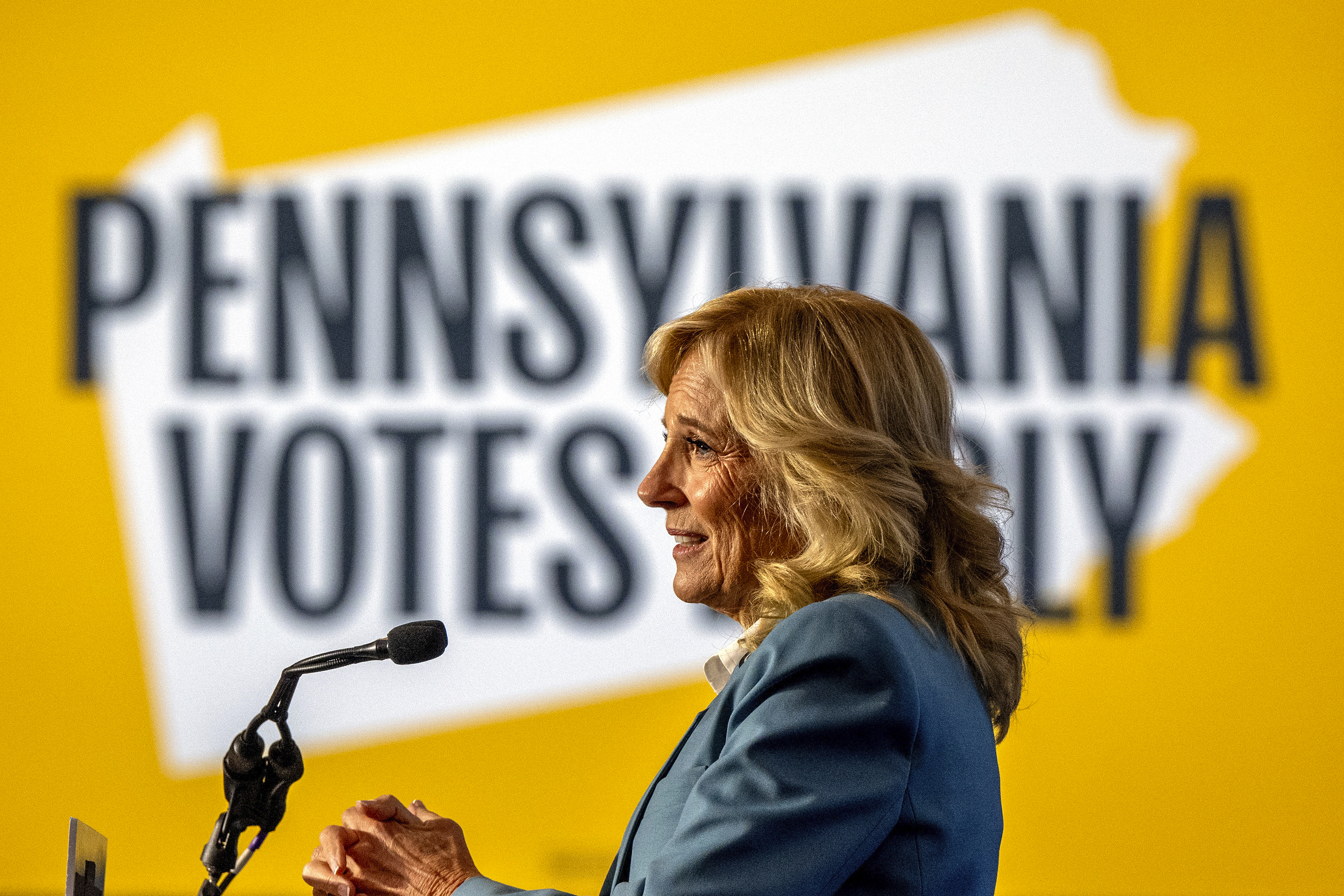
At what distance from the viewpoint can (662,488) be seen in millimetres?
1457

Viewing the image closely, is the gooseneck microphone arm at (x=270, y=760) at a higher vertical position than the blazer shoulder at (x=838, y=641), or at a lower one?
lower

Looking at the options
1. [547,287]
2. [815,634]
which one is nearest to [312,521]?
[547,287]

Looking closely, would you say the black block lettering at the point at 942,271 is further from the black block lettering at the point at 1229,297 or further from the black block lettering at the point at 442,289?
the black block lettering at the point at 442,289

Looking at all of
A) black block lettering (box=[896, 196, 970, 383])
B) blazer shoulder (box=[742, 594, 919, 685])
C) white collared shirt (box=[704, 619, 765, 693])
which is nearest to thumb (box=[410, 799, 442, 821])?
white collared shirt (box=[704, 619, 765, 693])

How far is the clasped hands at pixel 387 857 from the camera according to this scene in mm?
1325

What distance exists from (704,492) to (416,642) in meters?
0.34

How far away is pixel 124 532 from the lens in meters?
3.06

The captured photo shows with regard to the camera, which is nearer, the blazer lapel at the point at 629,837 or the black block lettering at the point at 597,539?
the blazer lapel at the point at 629,837

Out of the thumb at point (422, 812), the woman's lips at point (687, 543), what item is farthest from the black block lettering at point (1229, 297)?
the thumb at point (422, 812)

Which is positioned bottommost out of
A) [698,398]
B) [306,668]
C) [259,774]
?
[259,774]

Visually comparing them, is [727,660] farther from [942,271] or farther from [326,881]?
[942,271]

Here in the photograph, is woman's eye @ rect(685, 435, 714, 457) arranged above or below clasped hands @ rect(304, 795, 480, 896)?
above

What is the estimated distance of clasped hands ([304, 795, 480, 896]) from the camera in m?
1.33

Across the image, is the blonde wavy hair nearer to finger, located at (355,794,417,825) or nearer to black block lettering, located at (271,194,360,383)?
finger, located at (355,794,417,825)
